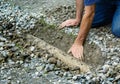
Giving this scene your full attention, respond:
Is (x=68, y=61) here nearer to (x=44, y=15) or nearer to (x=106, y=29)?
(x=106, y=29)

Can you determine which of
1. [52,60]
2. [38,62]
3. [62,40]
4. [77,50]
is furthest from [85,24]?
[38,62]

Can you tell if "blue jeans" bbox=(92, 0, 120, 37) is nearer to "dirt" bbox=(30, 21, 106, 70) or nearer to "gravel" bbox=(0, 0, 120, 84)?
"gravel" bbox=(0, 0, 120, 84)

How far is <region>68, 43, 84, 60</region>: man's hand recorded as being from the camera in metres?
4.51

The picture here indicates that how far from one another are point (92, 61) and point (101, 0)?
979mm

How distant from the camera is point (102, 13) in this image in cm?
514

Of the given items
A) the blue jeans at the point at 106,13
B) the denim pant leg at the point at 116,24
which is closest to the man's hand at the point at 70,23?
the blue jeans at the point at 106,13

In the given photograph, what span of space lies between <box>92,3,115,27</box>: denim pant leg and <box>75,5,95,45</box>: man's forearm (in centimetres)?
53

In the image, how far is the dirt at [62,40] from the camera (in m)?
4.46

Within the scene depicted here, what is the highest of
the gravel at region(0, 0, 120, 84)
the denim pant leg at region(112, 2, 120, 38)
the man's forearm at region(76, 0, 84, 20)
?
the man's forearm at region(76, 0, 84, 20)

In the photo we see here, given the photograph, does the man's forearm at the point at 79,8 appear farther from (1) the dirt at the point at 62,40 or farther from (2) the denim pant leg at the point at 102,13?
(1) the dirt at the point at 62,40

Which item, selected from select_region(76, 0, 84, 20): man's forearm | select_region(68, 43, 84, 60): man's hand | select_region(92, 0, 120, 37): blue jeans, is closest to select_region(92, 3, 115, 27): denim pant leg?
select_region(92, 0, 120, 37): blue jeans

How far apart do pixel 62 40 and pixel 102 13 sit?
28.3 inches

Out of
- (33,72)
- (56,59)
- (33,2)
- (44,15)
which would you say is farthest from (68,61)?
(33,2)

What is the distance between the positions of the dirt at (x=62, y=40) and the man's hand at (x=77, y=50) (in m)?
0.07
